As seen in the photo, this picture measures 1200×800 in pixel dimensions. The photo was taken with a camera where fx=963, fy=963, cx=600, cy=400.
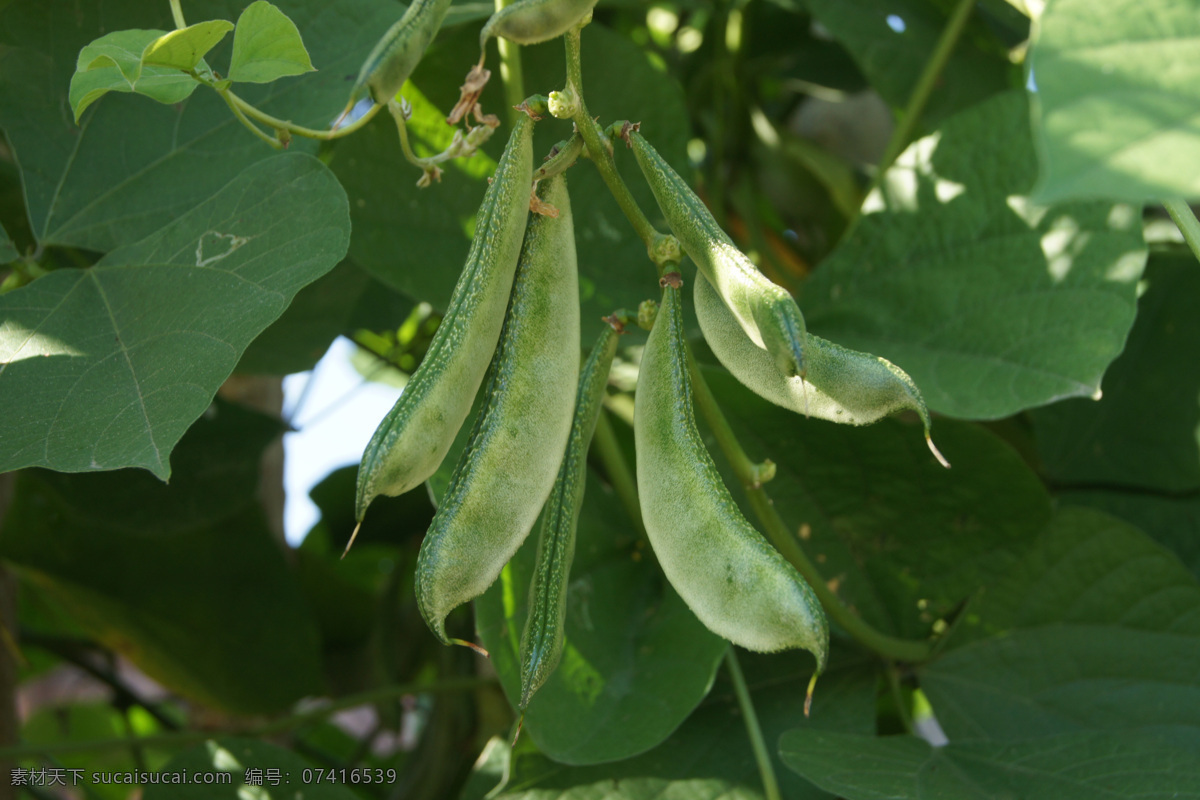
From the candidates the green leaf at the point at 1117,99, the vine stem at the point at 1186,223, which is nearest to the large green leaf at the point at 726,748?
the vine stem at the point at 1186,223

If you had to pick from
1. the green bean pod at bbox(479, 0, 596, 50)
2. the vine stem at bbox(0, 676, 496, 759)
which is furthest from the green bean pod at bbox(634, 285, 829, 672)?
the vine stem at bbox(0, 676, 496, 759)

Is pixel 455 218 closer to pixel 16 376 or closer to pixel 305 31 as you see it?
pixel 305 31

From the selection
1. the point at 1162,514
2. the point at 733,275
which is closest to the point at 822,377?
the point at 733,275

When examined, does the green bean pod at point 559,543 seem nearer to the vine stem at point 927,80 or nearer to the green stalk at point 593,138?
the green stalk at point 593,138

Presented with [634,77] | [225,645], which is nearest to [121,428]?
[634,77]

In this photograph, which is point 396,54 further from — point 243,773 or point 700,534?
point 243,773

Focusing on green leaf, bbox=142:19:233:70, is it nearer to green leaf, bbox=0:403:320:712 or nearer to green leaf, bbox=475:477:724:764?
green leaf, bbox=475:477:724:764
